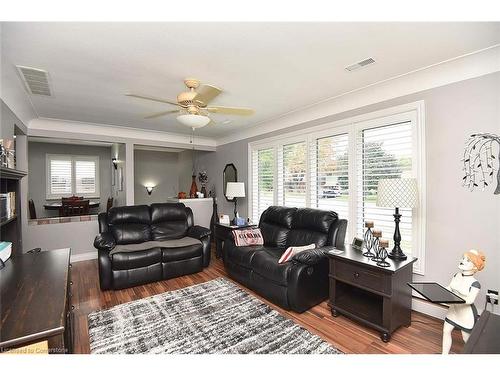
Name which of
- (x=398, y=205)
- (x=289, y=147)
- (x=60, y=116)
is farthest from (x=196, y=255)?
(x=60, y=116)

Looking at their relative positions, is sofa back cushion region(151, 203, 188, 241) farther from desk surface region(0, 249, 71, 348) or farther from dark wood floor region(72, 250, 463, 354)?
desk surface region(0, 249, 71, 348)

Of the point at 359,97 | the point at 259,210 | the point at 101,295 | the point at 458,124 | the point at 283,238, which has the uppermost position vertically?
the point at 359,97

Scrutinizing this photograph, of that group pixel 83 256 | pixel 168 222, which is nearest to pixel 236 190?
pixel 168 222

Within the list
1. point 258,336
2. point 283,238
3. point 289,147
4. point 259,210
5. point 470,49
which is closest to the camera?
point 470,49

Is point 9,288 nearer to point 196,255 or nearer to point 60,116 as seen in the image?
point 196,255

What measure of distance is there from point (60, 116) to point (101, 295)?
2888 millimetres

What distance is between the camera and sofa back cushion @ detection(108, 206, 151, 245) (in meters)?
3.65

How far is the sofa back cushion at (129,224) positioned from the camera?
12.0ft

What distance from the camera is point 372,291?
211 centimetres

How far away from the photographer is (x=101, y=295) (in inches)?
116

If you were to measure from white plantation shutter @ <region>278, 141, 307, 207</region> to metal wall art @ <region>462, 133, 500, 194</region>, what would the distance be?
6.22ft

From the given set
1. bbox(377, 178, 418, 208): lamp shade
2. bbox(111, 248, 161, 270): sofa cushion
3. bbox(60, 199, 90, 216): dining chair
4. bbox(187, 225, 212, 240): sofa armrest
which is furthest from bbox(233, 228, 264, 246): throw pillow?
bbox(60, 199, 90, 216): dining chair

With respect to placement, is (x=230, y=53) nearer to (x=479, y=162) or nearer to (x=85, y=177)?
(x=479, y=162)

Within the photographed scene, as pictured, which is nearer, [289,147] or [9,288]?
[9,288]
